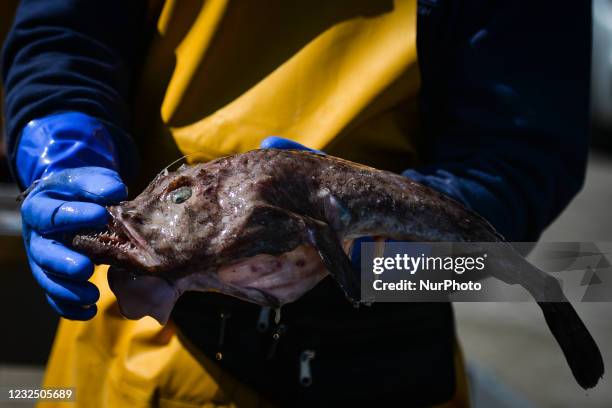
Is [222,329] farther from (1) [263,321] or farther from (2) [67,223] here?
(2) [67,223]

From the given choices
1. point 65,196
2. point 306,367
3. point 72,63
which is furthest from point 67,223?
point 306,367

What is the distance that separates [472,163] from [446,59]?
345 millimetres

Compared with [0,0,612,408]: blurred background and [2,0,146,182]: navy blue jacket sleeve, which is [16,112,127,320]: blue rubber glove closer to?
[2,0,146,182]: navy blue jacket sleeve

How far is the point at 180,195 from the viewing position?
186cm

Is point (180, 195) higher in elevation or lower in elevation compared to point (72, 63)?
lower

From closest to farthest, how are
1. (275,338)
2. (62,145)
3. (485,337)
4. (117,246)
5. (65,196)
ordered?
(117,246) < (65,196) < (62,145) < (275,338) < (485,337)

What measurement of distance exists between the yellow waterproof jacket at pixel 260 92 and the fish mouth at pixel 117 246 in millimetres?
495

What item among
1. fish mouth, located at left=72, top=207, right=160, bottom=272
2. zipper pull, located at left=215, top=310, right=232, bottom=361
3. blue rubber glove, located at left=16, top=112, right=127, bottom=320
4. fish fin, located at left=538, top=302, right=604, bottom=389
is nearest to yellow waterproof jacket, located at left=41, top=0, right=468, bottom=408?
zipper pull, located at left=215, top=310, right=232, bottom=361

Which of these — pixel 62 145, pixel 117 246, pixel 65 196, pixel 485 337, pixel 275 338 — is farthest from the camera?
pixel 485 337

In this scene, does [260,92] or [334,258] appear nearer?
[334,258]

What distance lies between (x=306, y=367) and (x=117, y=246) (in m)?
0.76

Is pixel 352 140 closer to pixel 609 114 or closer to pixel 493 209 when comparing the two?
pixel 493 209

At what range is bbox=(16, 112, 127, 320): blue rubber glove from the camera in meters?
1.85

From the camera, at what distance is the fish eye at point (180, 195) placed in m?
1.86
